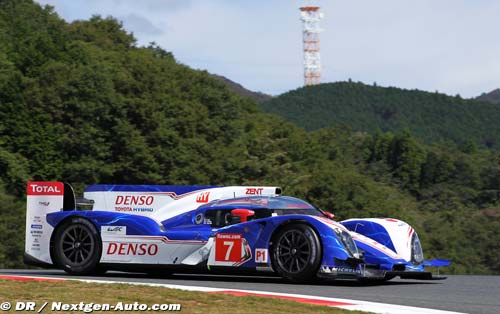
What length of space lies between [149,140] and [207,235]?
34175 millimetres

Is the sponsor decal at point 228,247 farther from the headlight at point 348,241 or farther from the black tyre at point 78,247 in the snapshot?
the black tyre at point 78,247

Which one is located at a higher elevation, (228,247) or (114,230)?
(114,230)

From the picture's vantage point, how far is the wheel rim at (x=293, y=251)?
11.4 metres

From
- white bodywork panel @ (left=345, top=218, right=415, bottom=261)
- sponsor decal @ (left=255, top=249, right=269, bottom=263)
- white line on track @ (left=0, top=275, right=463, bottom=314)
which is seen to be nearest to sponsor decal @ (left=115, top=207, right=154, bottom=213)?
sponsor decal @ (left=255, top=249, right=269, bottom=263)

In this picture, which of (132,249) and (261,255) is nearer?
(261,255)

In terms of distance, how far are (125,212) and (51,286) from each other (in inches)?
136

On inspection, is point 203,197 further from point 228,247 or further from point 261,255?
point 261,255

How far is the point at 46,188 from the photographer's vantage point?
13305 millimetres

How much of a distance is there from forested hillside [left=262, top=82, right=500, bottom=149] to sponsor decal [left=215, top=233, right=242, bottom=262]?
429 ft

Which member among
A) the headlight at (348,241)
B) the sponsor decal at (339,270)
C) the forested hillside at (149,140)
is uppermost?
the forested hillside at (149,140)

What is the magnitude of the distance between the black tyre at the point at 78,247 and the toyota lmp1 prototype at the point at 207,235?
0.01 metres

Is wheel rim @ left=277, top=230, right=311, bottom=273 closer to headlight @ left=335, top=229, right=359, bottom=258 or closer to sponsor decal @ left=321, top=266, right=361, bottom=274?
sponsor decal @ left=321, top=266, right=361, bottom=274

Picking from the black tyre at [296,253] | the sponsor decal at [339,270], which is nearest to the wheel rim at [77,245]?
the black tyre at [296,253]

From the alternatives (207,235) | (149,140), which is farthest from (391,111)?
(207,235)
